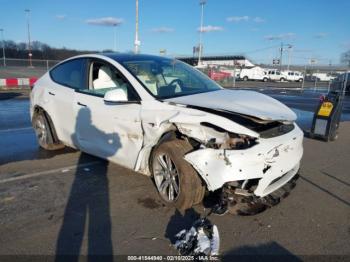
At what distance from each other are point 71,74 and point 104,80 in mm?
751

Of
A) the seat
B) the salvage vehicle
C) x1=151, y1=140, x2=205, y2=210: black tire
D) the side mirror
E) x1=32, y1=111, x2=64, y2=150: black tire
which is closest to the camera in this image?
the salvage vehicle

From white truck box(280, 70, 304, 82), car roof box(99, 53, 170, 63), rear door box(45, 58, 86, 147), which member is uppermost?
car roof box(99, 53, 170, 63)

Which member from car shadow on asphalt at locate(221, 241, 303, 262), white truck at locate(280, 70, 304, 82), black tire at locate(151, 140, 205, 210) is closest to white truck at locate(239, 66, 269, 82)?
white truck at locate(280, 70, 304, 82)

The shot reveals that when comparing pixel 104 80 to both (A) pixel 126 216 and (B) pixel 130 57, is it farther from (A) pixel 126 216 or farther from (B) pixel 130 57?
(A) pixel 126 216

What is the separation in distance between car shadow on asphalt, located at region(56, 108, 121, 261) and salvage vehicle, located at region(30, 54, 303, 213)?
0.05 meters

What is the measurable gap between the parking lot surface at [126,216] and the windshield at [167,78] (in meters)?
1.30

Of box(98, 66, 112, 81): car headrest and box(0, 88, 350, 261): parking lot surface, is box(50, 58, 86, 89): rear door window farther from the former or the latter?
box(0, 88, 350, 261): parking lot surface

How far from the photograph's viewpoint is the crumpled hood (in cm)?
359

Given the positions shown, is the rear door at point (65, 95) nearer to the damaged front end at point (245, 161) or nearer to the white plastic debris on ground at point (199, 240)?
the damaged front end at point (245, 161)

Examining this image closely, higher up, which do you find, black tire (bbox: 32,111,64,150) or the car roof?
the car roof

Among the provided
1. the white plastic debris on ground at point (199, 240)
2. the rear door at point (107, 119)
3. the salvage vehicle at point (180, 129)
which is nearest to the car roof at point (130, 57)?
the salvage vehicle at point (180, 129)

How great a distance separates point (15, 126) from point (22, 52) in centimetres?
6420

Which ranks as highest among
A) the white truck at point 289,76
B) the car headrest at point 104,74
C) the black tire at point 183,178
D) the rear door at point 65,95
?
the car headrest at point 104,74

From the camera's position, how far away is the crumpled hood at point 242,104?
3590 millimetres
